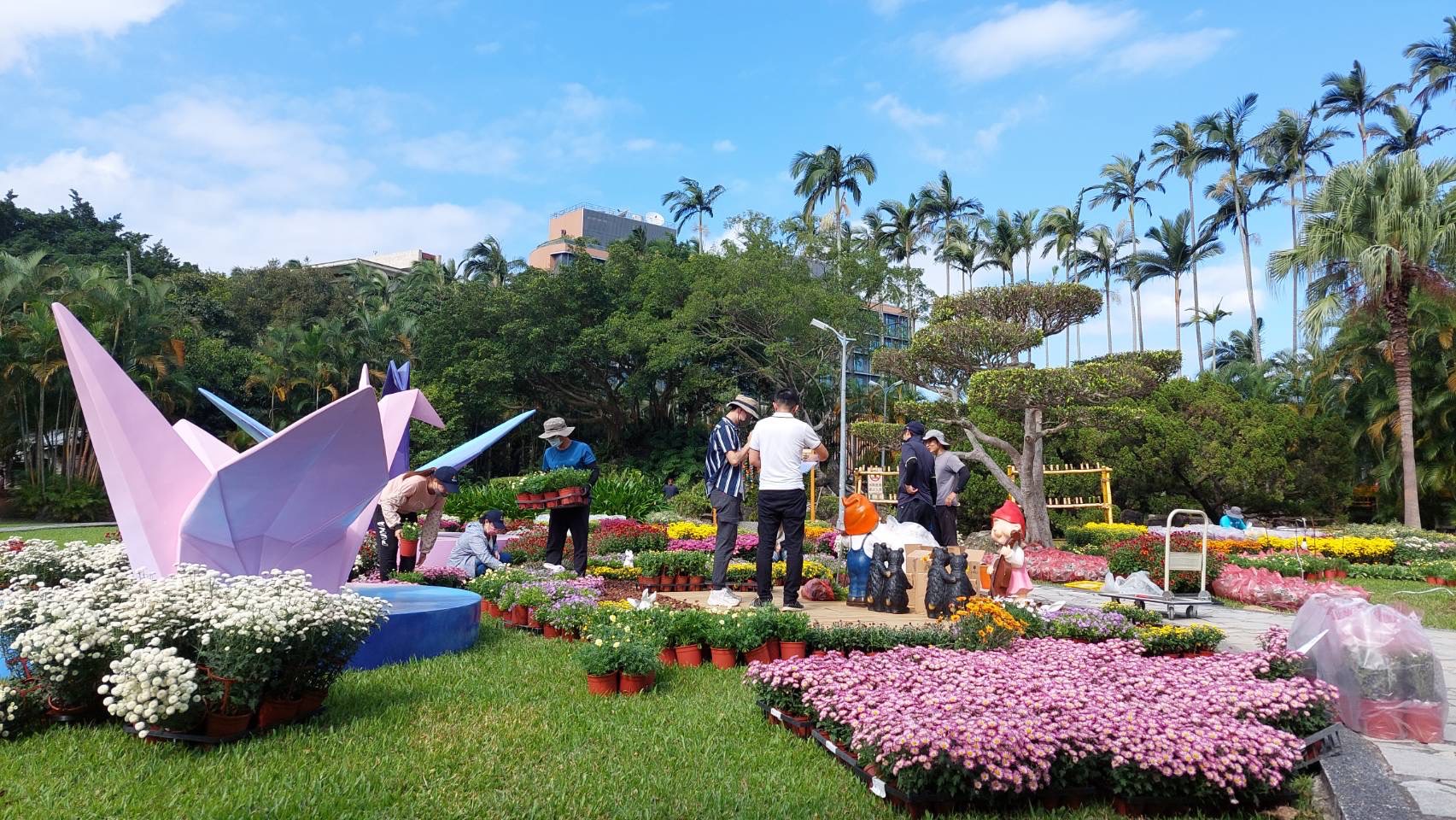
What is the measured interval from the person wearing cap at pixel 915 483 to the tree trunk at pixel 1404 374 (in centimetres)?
1698

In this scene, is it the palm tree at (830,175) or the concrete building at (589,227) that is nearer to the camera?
the palm tree at (830,175)

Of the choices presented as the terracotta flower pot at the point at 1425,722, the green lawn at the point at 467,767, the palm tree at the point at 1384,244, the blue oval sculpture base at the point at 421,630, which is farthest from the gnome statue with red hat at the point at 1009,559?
the palm tree at the point at 1384,244

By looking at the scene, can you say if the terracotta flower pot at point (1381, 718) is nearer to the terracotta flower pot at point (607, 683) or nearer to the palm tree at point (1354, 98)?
the terracotta flower pot at point (607, 683)

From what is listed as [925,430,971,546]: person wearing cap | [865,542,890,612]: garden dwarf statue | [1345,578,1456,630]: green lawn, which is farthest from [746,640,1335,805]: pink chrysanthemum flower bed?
[925,430,971,546]: person wearing cap

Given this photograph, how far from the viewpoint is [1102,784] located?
12.8ft

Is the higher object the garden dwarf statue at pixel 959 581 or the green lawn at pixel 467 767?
the garden dwarf statue at pixel 959 581

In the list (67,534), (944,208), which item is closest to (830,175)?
(944,208)

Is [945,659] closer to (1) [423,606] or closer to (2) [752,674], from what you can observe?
(2) [752,674]

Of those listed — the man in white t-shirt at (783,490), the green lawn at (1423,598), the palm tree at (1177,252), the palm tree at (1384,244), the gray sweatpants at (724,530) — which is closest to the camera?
the man in white t-shirt at (783,490)

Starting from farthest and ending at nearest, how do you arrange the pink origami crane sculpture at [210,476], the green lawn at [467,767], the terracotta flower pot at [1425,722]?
Answer: the pink origami crane sculpture at [210,476] → the terracotta flower pot at [1425,722] → the green lawn at [467,767]

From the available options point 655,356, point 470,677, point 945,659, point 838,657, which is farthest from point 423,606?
point 655,356

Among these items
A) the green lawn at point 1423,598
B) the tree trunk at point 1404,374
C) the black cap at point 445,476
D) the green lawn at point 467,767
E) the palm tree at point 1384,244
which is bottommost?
the green lawn at point 467,767

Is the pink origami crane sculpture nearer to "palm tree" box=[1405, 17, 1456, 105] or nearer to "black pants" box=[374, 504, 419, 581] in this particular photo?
"black pants" box=[374, 504, 419, 581]

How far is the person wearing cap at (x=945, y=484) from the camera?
33.5 ft
